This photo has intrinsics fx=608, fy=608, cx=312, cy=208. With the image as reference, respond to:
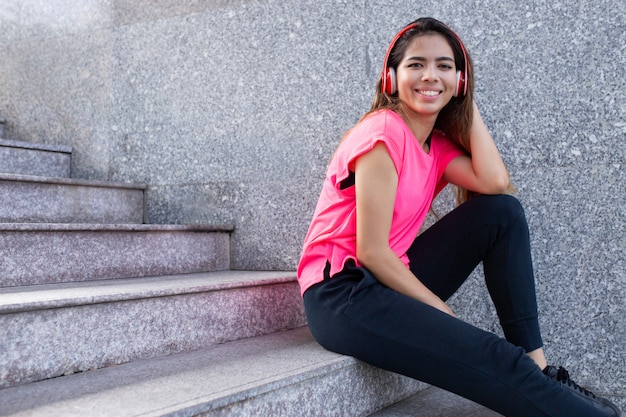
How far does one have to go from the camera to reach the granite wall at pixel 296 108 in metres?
2.05

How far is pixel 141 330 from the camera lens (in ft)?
5.31

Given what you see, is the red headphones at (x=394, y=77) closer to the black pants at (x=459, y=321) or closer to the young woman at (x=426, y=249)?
the young woman at (x=426, y=249)

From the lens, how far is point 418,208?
1.76 m

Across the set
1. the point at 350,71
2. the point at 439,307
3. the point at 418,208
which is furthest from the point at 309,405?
the point at 350,71

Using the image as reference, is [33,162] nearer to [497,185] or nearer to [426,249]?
[426,249]

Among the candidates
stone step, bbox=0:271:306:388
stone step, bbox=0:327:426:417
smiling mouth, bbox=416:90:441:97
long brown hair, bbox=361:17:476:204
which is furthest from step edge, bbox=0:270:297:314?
smiling mouth, bbox=416:90:441:97

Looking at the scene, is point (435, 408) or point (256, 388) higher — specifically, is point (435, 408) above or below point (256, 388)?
below

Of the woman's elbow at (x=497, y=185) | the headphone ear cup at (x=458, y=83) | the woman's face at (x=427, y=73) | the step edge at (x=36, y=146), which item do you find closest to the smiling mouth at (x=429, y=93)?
the woman's face at (x=427, y=73)

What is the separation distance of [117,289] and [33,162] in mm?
1310

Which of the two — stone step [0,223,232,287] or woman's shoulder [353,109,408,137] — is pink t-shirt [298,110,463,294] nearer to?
woman's shoulder [353,109,408,137]

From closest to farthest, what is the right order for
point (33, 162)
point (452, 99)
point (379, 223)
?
point (379, 223), point (452, 99), point (33, 162)

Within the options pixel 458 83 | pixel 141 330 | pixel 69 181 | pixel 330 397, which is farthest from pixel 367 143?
pixel 69 181

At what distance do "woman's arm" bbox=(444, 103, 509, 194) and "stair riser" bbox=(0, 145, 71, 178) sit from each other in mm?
1847

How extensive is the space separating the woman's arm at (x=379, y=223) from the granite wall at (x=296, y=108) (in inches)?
28.7
